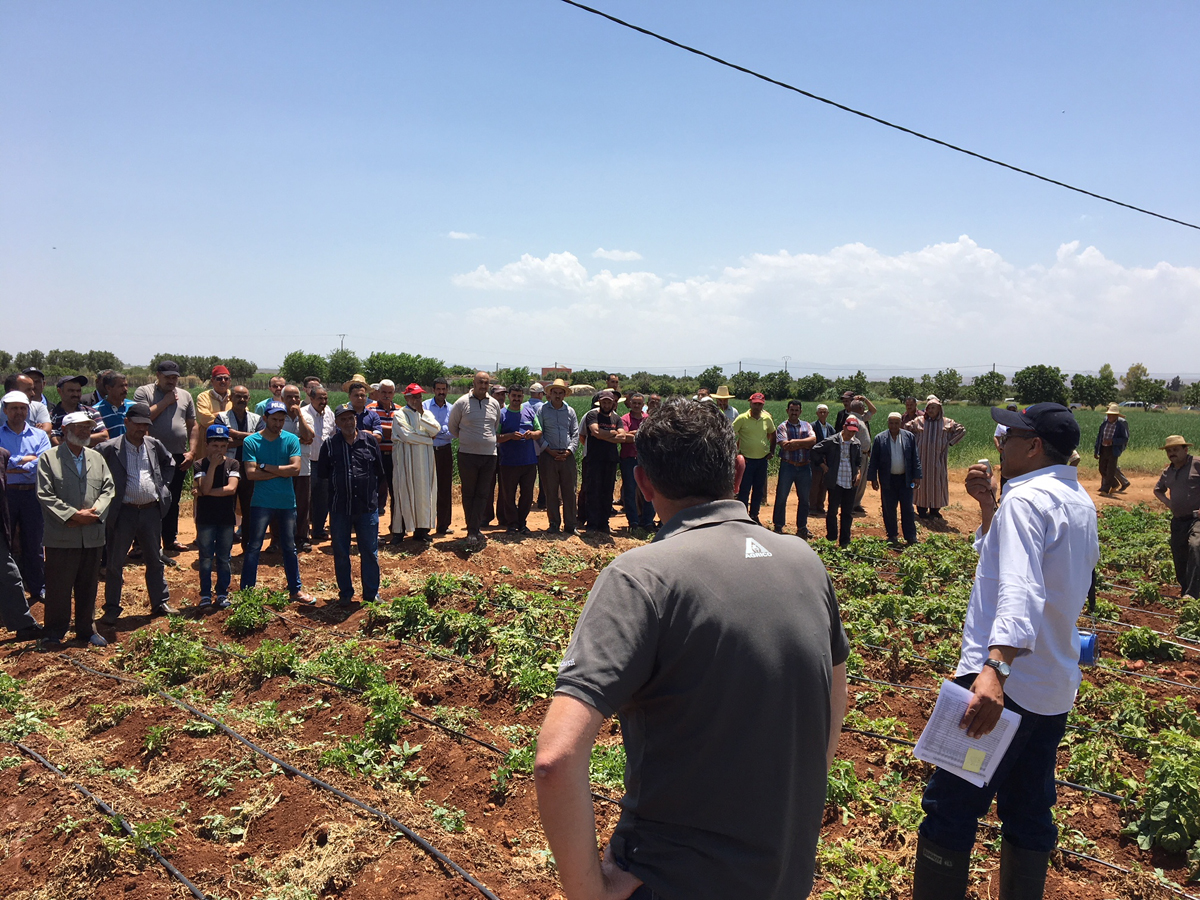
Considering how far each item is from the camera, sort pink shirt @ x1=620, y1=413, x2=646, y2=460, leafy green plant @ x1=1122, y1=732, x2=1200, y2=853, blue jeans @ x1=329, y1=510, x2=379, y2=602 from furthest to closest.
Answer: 1. pink shirt @ x1=620, y1=413, x2=646, y2=460
2. blue jeans @ x1=329, y1=510, x2=379, y2=602
3. leafy green plant @ x1=1122, y1=732, x2=1200, y2=853

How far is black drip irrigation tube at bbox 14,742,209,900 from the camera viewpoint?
140 inches

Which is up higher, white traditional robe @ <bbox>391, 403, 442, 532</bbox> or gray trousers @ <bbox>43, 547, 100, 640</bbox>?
white traditional robe @ <bbox>391, 403, 442, 532</bbox>

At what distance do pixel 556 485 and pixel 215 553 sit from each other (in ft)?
17.4

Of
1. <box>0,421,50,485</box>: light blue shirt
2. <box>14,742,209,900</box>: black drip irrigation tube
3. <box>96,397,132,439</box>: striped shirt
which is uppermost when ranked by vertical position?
<box>96,397,132,439</box>: striped shirt

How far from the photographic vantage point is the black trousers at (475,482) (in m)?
11.0

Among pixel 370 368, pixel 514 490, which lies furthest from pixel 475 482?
pixel 370 368

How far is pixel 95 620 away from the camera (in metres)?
7.62

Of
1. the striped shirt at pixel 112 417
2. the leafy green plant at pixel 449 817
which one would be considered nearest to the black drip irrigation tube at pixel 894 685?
the leafy green plant at pixel 449 817

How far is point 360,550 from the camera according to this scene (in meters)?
7.91

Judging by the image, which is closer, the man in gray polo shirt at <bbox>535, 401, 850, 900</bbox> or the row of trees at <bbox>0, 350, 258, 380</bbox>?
the man in gray polo shirt at <bbox>535, 401, 850, 900</bbox>

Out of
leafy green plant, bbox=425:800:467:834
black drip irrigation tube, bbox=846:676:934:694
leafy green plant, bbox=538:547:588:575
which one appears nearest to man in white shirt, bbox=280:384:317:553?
leafy green plant, bbox=538:547:588:575

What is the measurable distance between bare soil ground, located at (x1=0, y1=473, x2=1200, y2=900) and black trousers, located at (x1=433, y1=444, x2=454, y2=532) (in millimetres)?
4752

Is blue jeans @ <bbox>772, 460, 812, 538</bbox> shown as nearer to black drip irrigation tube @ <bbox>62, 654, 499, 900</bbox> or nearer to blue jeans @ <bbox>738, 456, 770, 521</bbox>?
blue jeans @ <bbox>738, 456, 770, 521</bbox>

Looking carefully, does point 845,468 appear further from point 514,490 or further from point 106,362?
point 106,362
